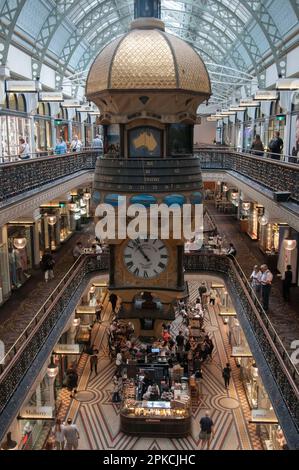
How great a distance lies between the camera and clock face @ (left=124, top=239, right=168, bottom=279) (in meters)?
6.49

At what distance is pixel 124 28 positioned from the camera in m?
44.6

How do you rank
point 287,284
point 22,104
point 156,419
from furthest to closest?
point 22,104
point 156,419
point 287,284

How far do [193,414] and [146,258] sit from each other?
1241cm

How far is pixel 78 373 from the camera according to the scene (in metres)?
20.4

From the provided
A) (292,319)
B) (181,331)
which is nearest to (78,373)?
(181,331)

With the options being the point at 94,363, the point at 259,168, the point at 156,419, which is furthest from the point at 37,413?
the point at 259,168

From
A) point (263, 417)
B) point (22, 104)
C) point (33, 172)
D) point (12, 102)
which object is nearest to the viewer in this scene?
point (263, 417)

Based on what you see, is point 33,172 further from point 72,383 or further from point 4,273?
point 72,383

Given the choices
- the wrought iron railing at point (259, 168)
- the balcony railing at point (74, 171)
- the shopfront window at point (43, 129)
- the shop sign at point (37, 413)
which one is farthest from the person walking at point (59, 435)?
the shopfront window at point (43, 129)

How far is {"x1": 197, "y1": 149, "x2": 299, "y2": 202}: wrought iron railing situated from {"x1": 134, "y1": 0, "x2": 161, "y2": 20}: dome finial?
506 cm

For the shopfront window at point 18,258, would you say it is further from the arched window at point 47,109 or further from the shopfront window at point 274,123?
the shopfront window at point 274,123

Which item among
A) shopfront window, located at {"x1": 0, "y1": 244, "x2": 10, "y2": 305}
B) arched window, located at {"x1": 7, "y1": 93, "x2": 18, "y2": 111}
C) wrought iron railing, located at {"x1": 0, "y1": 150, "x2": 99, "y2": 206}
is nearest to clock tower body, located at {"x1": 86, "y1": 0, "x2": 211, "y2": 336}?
wrought iron railing, located at {"x1": 0, "y1": 150, "x2": 99, "y2": 206}

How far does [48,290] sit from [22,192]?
4767mm

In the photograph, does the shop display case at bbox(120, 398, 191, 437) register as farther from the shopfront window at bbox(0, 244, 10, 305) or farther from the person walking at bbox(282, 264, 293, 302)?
the shopfront window at bbox(0, 244, 10, 305)
